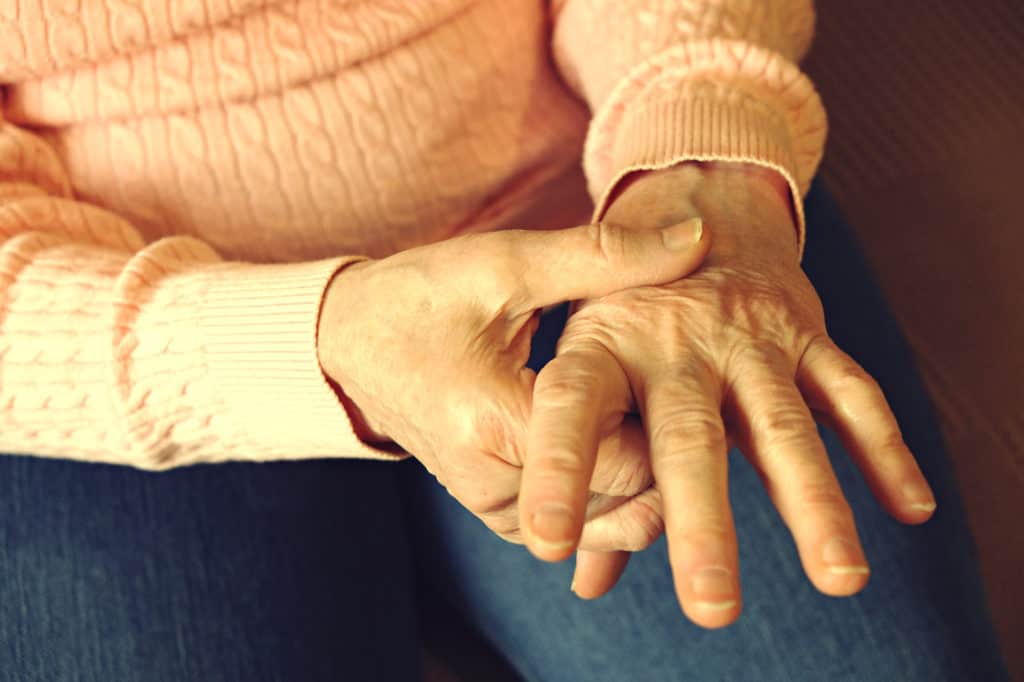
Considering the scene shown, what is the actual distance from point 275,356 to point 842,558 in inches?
13.8

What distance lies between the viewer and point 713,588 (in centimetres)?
34

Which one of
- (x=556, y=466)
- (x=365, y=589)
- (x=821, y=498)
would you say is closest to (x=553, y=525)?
(x=556, y=466)

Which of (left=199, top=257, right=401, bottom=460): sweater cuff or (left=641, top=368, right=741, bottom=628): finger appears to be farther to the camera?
(left=199, top=257, right=401, bottom=460): sweater cuff

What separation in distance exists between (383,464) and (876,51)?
2.83 ft

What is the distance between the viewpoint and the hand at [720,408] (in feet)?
1.15

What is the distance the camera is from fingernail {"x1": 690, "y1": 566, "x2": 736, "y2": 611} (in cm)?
33

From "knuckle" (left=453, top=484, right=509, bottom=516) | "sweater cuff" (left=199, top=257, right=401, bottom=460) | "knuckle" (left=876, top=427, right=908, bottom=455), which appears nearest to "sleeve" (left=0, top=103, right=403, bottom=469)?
"sweater cuff" (left=199, top=257, right=401, bottom=460)

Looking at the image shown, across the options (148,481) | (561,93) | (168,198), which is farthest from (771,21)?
(148,481)

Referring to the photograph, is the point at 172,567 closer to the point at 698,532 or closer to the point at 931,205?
the point at 698,532

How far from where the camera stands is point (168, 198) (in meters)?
0.63

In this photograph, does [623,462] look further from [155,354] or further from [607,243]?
[155,354]

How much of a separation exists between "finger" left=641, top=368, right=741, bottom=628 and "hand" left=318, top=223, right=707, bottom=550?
0.12ft

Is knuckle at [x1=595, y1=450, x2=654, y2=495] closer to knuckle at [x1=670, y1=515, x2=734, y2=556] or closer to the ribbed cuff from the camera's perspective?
knuckle at [x1=670, y1=515, x2=734, y2=556]

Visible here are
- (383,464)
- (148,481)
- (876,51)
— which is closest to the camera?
(148,481)
